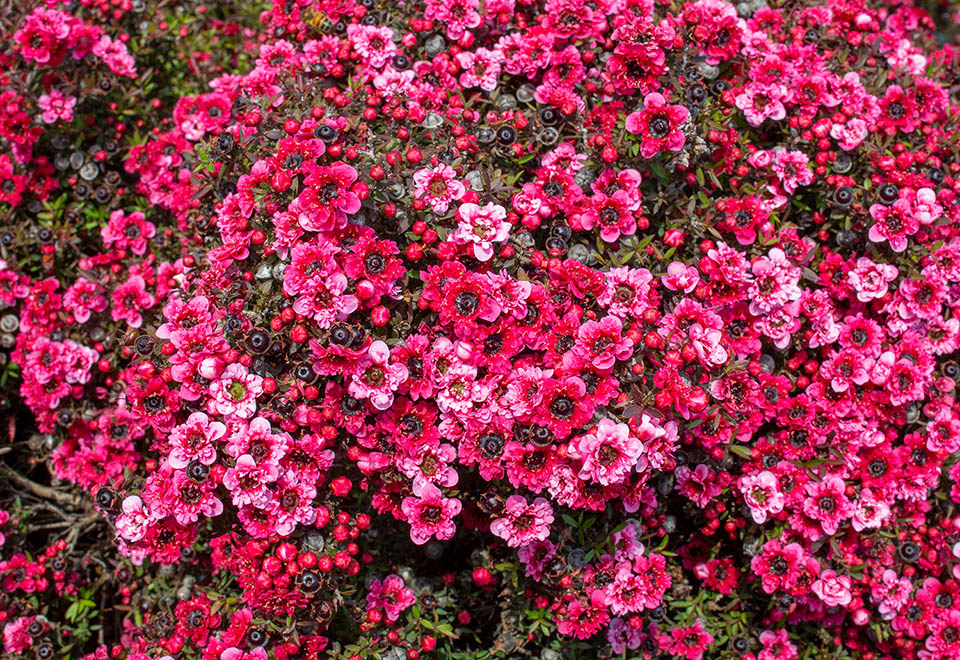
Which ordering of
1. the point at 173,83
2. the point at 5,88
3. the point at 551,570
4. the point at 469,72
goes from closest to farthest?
the point at 551,570, the point at 469,72, the point at 5,88, the point at 173,83

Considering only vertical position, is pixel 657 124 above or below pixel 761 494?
above

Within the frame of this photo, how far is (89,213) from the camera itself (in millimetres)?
4590

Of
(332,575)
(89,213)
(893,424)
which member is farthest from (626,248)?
(89,213)

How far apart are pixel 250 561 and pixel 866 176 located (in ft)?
11.8

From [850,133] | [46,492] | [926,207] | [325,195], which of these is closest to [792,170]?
[850,133]

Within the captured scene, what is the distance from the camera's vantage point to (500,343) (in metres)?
3.26

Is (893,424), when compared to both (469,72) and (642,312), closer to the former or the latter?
(642,312)

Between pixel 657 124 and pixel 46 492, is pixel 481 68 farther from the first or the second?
pixel 46 492

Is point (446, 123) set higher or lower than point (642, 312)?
higher

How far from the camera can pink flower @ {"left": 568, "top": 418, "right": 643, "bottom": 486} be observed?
296cm

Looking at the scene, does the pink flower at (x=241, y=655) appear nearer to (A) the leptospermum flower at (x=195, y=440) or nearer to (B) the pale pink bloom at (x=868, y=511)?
(A) the leptospermum flower at (x=195, y=440)

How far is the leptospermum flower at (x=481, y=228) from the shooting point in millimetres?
3275

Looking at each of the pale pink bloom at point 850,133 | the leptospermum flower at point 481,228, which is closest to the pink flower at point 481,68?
the leptospermum flower at point 481,228

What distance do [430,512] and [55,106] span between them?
331 centimetres
